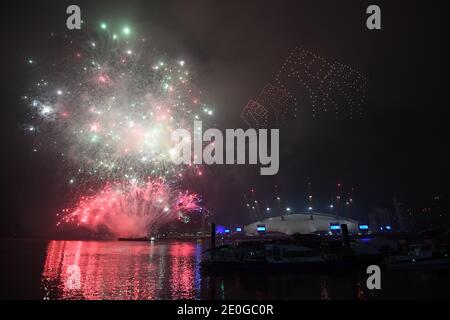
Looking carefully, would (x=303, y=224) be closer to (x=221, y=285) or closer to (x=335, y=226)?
(x=335, y=226)

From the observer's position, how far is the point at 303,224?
145125mm

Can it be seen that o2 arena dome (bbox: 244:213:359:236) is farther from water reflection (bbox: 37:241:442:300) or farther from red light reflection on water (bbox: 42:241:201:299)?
water reflection (bbox: 37:241:442:300)

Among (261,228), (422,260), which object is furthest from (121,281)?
(261,228)

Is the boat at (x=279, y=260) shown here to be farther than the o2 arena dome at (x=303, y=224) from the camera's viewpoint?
No

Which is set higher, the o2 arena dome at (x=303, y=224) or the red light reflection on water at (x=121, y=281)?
the o2 arena dome at (x=303, y=224)

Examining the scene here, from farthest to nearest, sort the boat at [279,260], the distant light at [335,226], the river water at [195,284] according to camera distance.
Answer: the distant light at [335,226] < the boat at [279,260] < the river water at [195,284]

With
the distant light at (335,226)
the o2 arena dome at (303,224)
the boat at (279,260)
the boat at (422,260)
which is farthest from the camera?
the o2 arena dome at (303,224)

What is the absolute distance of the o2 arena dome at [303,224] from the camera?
143 meters

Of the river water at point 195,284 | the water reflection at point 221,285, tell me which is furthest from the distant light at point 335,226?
the water reflection at point 221,285

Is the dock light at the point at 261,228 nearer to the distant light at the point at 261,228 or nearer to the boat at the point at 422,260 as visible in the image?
the distant light at the point at 261,228
